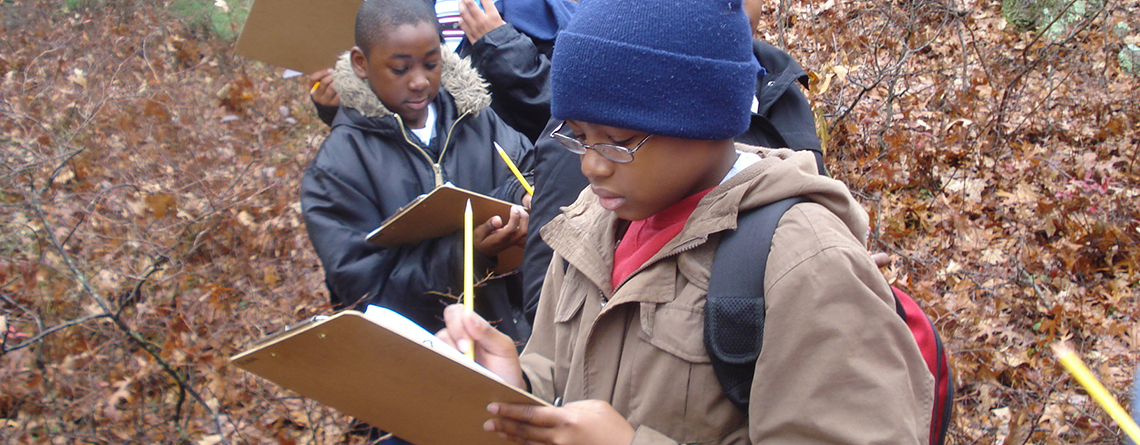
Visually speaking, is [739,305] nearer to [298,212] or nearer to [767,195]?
[767,195]

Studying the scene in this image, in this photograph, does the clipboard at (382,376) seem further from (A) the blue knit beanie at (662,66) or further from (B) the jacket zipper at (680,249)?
(A) the blue knit beanie at (662,66)

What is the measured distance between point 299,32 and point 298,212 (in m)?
3.25

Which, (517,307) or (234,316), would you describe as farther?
(234,316)

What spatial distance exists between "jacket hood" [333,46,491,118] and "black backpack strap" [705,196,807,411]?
2.14 metres

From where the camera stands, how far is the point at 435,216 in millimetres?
3002

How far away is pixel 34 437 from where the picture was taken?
3.66m

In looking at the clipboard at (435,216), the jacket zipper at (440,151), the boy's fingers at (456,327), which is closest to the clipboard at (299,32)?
the jacket zipper at (440,151)

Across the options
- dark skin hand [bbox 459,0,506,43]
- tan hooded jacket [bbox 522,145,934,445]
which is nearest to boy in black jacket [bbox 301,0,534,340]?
dark skin hand [bbox 459,0,506,43]

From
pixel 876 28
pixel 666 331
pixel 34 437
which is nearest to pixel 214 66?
pixel 34 437

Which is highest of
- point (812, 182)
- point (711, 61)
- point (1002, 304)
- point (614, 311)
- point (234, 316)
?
point (711, 61)

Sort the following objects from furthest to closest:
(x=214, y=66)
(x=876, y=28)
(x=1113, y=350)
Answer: (x=214, y=66), (x=876, y=28), (x=1113, y=350)

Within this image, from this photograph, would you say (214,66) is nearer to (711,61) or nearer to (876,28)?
(876,28)

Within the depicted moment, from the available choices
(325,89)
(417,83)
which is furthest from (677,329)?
(325,89)

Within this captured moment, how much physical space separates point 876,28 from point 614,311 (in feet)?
22.6
